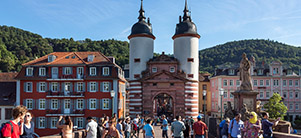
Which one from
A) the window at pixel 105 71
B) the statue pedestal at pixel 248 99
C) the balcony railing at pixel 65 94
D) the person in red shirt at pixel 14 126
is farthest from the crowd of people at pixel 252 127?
the balcony railing at pixel 65 94

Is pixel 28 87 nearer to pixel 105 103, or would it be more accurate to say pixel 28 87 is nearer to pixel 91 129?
pixel 105 103

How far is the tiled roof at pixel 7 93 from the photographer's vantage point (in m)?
46.1

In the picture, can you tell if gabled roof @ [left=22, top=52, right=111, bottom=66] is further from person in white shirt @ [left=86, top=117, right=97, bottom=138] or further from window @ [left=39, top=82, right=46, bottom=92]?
person in white shirt @ [left=86, top=117, right=97, bottom=138]

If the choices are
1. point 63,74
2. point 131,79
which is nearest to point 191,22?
point 131,79

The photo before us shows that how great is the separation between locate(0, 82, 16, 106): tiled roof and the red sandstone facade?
3.06m

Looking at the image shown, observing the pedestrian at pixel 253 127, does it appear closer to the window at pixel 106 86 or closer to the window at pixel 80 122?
the window at pixel 106 86

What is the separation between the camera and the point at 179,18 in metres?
49.5

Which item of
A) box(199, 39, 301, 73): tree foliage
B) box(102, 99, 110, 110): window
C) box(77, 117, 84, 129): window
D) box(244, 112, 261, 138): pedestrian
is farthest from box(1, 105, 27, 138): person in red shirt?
box(199, 39, 301, 73): tree foliage

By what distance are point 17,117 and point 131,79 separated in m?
37.7

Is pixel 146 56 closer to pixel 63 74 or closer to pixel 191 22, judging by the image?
pixel 191 22

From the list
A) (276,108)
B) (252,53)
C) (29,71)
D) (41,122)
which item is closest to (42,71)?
(29,71)

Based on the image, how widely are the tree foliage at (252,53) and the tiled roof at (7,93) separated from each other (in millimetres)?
83842

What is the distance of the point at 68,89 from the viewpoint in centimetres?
4434

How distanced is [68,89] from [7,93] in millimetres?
10996
